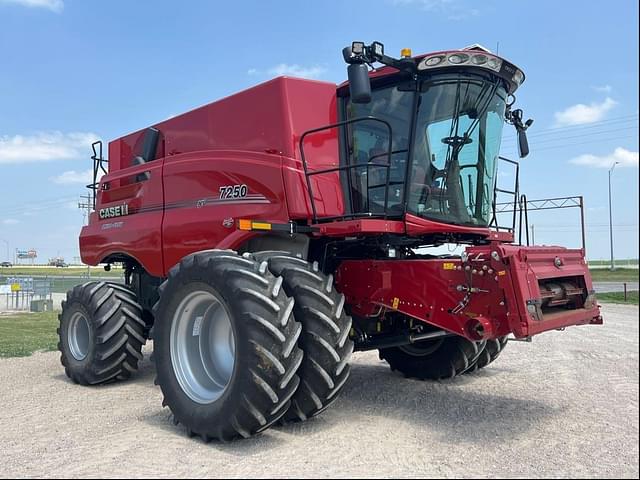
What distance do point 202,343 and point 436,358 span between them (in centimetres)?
286

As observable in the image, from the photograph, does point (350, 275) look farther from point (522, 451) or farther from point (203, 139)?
point (203, 139)

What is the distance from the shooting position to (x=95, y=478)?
3621 mm

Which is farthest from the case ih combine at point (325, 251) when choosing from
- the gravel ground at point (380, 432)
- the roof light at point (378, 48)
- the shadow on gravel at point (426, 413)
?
the gravel ground at point (380, 432)

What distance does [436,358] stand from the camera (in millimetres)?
6570

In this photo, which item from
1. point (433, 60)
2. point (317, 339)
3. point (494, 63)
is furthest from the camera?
point (494, 63)

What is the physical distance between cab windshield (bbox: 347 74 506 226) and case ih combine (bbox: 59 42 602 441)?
2 cm

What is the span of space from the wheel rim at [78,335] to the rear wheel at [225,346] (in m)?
Answer: 2.88

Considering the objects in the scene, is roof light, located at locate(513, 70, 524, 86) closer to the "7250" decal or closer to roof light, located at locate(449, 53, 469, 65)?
roof light, located at locate(449, 53, 469, 65)

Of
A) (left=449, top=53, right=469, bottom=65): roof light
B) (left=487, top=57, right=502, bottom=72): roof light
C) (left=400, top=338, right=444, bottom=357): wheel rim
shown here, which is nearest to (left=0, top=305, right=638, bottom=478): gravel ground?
(left=400, top=338, right=444, bottom=357): wheel rim

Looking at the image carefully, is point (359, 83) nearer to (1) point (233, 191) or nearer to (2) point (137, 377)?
(1) point (233, 191)

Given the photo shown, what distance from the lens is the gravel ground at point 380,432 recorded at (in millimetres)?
3729

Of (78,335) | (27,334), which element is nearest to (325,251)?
(78,335)

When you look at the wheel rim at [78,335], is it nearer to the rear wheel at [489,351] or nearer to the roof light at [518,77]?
the rear wheel at [489,351]

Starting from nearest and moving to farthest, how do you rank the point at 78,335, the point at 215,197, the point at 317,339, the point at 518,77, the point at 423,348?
the point at 317,339, the point at 518,77, the point at 215,197, the point at 423,348, the point at 78,335
